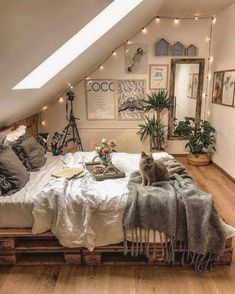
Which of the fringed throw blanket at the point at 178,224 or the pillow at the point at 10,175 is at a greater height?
the pillow at the point at 10,175

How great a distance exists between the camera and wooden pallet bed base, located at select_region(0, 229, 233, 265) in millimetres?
2047

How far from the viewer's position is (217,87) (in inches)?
175

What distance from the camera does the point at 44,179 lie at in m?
2.51

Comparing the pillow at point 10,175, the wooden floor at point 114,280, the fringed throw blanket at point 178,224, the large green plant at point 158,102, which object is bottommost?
the wooden floor at point 114,280

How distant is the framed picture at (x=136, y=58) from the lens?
4777 mm

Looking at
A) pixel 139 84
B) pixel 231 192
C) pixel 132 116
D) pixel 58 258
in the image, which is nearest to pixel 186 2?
pixel 139 84

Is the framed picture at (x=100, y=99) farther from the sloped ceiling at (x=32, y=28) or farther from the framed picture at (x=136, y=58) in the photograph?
the sloped ceiling at (x=32, y=28)

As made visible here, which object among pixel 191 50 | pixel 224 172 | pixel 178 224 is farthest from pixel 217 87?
pixel 178 224

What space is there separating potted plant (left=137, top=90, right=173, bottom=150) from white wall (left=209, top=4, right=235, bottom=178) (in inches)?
35.4

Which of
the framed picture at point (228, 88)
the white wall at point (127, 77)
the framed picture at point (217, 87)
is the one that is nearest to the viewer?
the framed picture at point (228, 88)

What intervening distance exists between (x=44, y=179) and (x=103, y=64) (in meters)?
3.05

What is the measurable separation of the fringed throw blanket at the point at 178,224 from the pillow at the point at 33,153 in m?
1.30

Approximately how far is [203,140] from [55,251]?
130 inches

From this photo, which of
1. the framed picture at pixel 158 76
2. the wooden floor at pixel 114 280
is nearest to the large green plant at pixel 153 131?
the framed picture at pixel 158 76
